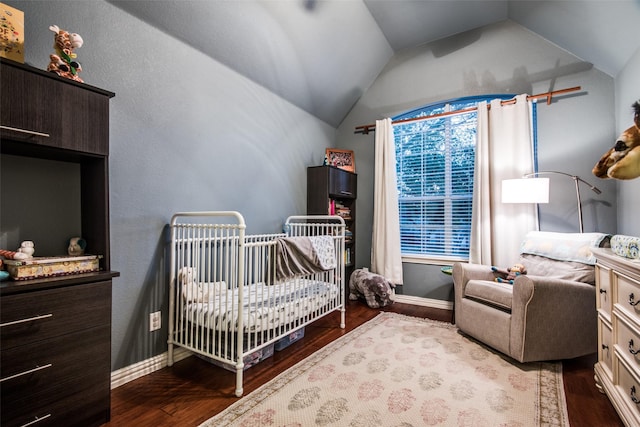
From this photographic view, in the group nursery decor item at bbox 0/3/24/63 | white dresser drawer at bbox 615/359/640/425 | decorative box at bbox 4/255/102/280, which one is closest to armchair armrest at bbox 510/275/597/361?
white dresser drawer at bbox 615/359/640/425

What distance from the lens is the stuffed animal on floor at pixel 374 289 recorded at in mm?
3221

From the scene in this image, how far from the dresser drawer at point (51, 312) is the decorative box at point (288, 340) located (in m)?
1.13

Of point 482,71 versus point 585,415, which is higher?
point 482,71

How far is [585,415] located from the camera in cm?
144

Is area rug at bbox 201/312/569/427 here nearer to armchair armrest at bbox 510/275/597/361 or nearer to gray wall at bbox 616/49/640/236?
armchair armrest at bbox 510/275/597/361

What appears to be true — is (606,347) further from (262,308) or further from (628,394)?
(262,308)

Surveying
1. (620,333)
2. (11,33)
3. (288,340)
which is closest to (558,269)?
(620,333)

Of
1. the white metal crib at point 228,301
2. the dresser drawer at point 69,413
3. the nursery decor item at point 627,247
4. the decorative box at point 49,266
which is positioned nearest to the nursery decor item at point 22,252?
the decorative box at point 49,266

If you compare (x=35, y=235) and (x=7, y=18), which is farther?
(x=35, y=235)

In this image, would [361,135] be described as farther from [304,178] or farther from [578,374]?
[578,374]

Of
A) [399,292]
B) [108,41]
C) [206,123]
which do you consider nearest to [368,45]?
[206,123]

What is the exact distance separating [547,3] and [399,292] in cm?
299

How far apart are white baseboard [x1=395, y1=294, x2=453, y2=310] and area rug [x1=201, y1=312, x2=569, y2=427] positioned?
968 millimetres

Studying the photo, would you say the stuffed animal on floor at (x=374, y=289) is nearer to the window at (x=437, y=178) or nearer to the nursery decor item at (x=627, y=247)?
→ the window at (x=437, y=178)
